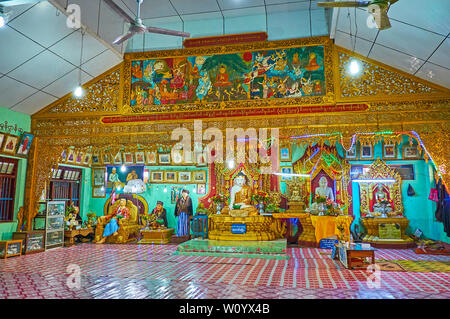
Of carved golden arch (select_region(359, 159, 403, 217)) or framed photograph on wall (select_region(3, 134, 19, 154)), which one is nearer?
framed photograph on wall (select_region(3, 134, 19, 154))

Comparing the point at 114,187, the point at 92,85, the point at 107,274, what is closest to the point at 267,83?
the point at 92,85

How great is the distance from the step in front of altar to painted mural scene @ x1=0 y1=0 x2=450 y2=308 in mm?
66

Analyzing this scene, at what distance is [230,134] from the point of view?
29.3 feet

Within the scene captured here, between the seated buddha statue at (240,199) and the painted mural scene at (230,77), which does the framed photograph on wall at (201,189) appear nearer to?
the seated buddha statue at (240,199)

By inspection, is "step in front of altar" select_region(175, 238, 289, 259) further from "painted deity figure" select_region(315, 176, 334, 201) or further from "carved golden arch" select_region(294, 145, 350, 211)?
"carved golden arch" select_region(294, 145, 350, 211)

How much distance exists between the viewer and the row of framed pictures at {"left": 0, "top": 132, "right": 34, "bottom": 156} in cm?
879

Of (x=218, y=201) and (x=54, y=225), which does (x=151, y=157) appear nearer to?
(x=218, y=201)

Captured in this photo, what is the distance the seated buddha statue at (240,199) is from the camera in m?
10.1

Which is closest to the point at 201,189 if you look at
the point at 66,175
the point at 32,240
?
the point at 66,175

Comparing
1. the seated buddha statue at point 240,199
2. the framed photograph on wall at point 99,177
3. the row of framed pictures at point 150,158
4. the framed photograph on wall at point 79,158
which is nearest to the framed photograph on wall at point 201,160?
the row of framed pictures at point 150,158

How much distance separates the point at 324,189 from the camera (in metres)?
11.0

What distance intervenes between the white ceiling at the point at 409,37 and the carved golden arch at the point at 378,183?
3.71 metres

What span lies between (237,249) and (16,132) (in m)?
7.42

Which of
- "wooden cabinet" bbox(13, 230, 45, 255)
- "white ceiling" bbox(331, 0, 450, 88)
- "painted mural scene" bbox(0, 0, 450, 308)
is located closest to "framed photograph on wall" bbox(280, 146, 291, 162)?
"painted mural scene" bbox(0, 0, 450, 308)
